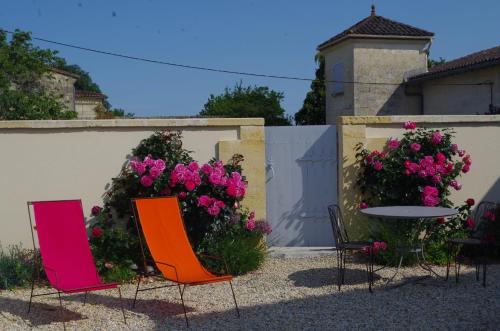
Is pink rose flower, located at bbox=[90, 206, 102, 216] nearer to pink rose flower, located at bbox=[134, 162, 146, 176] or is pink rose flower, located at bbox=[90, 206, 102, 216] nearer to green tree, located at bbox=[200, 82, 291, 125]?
pink rose flower, located at bbox=[134, 162, 146, 176]

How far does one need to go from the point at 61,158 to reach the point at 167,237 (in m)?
2.31

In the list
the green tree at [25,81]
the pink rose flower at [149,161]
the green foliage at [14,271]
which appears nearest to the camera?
the green foliage at [14,271]

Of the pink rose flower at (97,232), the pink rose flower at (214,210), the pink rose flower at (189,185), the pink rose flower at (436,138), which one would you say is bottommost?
the pink rose flower at (97,232)

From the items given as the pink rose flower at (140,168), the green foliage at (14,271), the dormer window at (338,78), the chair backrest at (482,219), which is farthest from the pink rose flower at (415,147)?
the dormer window at (338,78)

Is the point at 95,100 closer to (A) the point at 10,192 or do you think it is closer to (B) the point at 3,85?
(B) the point at 3,85

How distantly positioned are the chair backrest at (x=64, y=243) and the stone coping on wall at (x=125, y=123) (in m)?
1.93

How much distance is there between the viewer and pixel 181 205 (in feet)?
26.3

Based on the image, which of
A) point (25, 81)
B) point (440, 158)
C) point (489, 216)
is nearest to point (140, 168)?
point (440, 158)

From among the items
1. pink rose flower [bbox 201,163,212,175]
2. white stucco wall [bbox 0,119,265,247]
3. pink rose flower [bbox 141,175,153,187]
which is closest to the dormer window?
white stucco wall [bbox 0,119,265,247]

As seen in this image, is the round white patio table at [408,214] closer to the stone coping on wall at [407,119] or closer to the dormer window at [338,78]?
the stone coping on wall at [407,119]

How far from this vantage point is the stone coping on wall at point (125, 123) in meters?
8.12

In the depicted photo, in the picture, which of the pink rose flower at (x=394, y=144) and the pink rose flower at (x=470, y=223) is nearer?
the pink rose flower at (x=470, y=223)

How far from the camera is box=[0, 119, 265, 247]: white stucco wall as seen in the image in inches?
318

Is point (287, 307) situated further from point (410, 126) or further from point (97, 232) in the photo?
point (410, 126)
